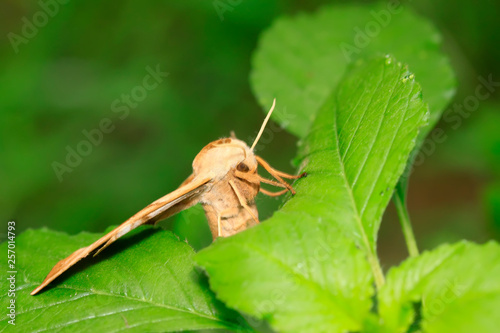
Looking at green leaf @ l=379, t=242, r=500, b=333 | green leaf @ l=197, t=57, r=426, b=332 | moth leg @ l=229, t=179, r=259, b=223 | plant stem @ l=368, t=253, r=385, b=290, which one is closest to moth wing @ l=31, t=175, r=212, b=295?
moth leg @ l=229, t=179, r=259, b=223

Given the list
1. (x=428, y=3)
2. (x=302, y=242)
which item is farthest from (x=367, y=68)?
(x=428, y=3)

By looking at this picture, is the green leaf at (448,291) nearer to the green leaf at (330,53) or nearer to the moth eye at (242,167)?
the moth eye at (242,167)

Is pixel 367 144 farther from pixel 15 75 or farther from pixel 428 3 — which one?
pixel 15 75

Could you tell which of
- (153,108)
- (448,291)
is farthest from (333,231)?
(153,108)

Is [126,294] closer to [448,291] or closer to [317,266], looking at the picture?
[317,266]

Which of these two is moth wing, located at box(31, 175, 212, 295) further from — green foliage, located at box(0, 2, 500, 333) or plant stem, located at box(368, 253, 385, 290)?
plant stem, located at box(368, 253, 385, 290)

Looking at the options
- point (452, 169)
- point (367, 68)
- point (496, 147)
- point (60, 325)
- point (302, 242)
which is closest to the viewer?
point (302, 242)
